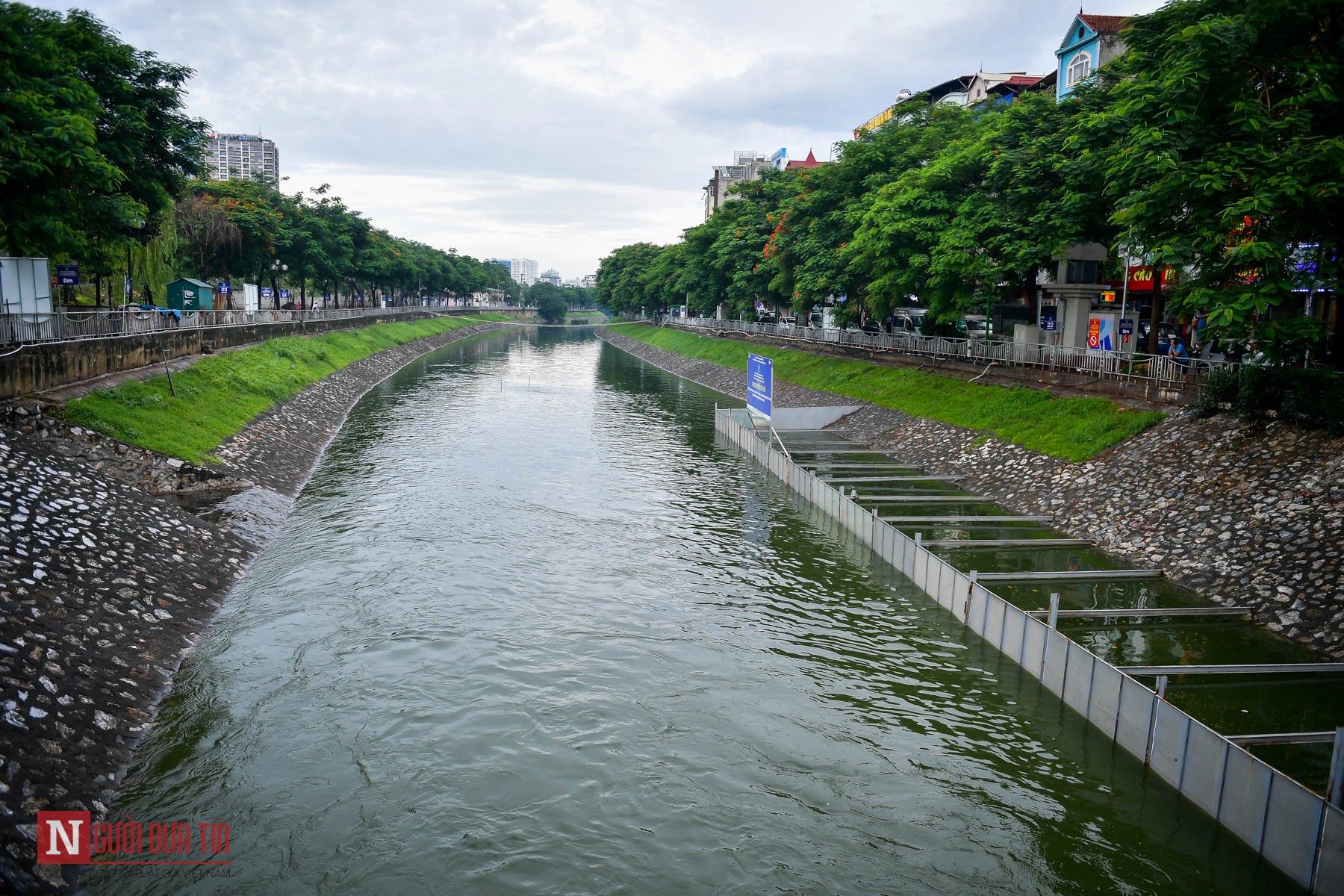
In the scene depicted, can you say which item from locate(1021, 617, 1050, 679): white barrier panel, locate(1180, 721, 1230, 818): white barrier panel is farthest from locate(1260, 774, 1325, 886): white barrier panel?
locate(1021, 617, 1050, 679): white barrier panel

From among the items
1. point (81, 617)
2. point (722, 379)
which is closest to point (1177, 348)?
point (722, 379)

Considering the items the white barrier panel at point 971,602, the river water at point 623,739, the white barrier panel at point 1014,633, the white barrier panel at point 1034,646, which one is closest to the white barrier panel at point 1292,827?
the river water at point 623,739

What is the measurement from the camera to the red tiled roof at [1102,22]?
55.8m

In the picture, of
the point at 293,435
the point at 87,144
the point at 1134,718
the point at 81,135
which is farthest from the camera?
the point at 293,435

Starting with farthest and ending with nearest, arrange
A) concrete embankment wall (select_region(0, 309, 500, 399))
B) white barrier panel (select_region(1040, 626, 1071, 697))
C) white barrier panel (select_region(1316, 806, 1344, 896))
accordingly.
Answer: concrete embankment wall (select_region(0, 309, 500, 399)) → white barrier panel (select_region(1040, 626, 1071, 697)) → white barrier panel (select_region(1316, 806, 1344, 896))

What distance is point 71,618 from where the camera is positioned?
1653 cm

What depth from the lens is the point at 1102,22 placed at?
5666cm

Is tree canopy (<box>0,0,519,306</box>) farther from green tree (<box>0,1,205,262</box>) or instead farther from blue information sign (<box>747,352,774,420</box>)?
blue information sign (<box>747,352,774,420</box>)

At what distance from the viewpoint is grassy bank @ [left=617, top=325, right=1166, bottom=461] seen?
32000 mm

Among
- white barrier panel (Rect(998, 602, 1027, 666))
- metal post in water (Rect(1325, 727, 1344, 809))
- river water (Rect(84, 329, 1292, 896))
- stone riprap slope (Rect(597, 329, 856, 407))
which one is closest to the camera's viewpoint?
metal post in water (Rect(1325, 727, 1344, 809))

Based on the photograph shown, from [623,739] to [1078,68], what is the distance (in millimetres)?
59889

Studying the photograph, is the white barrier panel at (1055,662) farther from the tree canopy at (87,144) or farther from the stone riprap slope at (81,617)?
the tree canopy at (87,144)

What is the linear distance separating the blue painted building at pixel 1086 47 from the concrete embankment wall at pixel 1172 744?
45.1m

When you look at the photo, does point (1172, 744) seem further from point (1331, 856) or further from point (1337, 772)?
point (1331, 856)
